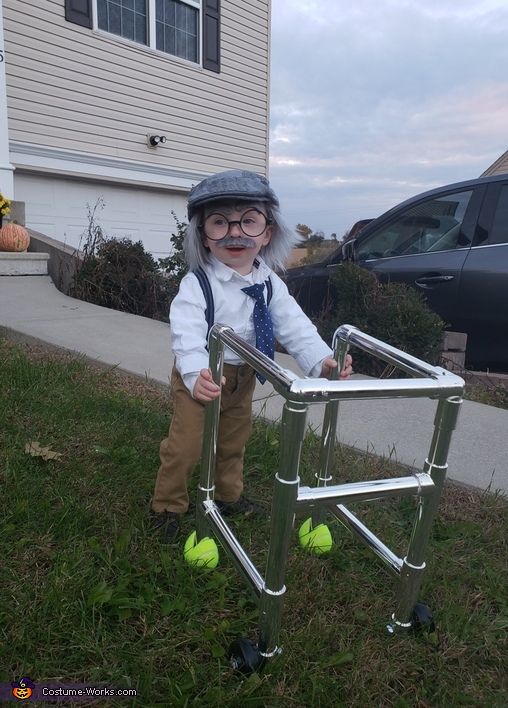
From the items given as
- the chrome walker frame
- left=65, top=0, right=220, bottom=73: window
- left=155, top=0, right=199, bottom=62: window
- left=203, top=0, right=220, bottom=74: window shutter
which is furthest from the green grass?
left=203, top=0, right=220, bottom=74: window shutter

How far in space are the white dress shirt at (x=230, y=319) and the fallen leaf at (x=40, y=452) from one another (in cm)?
86

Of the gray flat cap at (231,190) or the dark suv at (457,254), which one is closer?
the gray flat cap at (231,190)

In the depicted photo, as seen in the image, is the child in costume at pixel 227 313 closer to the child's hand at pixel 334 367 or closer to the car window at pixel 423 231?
the child's hand at pixel 334 367

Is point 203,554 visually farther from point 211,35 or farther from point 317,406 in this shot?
point 211,35

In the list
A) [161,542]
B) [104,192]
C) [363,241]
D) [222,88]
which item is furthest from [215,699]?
[222,88]

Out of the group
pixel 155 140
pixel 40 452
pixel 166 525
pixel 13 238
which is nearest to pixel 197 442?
pixel 166 525

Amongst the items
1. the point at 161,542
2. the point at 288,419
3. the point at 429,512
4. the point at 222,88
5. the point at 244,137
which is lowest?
the point at 161,542

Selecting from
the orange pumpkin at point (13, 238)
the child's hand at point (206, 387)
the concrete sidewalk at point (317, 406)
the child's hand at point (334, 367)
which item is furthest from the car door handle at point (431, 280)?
the orange pumpkin at point (13, 238)

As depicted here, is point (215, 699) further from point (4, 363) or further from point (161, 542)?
point (4, 363)

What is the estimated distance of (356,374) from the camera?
4105 millimetres

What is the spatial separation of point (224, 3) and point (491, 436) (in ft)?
32.1

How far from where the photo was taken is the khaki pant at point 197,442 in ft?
6.39

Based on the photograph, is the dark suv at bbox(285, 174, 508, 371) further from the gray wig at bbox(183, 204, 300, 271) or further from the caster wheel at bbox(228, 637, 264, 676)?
the caster wheel at bbox(228, 637, 264, 676)

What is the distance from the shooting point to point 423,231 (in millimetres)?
4555
